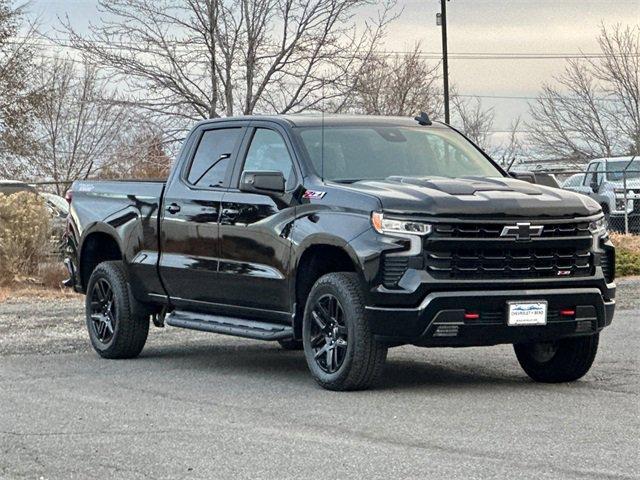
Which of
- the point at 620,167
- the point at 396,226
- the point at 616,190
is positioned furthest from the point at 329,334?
the point at 620,167

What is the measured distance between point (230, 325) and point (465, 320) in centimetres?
228

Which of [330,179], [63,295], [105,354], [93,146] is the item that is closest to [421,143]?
[330,179]

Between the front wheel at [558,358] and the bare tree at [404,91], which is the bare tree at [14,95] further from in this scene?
the front wheel at [558,358]

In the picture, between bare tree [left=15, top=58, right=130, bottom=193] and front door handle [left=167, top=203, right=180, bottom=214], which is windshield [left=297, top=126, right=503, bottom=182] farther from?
bare tree [left=15, top=58, right=130, bottom=193]

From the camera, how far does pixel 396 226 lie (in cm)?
872

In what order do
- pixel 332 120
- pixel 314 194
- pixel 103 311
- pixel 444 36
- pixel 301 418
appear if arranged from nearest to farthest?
pixel 301 418
pixel 314 194
pixel 332 120
pixel 103 311
pixel 444 36

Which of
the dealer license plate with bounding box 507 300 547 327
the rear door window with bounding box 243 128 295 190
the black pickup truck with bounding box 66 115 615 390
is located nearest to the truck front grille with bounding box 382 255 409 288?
the black pickup truck with bounding box 66 115 615 390

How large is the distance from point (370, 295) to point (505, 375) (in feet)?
A: 6.36

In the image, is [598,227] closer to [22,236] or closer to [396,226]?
[396,226]

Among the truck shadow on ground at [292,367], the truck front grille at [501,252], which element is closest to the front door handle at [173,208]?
the truck shadow on ground at [292,367]

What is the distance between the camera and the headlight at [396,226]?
8.67 m

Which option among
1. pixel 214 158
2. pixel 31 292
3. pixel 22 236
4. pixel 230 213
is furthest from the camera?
pixel 22 236

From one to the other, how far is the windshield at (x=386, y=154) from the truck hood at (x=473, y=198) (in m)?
0.37

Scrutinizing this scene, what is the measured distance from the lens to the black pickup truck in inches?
344
